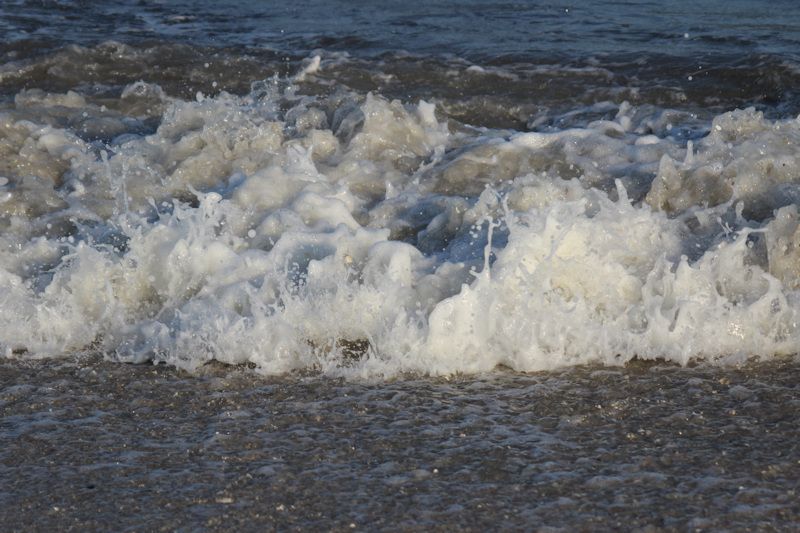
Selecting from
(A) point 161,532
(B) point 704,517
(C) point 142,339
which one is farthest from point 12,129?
(B) point 704,517

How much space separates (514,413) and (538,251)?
3.03 feet

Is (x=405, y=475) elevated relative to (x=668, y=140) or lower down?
lower down

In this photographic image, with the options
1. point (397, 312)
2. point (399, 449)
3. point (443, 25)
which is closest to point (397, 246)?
point (397, 312)

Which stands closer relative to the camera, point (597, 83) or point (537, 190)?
point (537, 190)

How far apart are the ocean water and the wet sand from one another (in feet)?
0.04

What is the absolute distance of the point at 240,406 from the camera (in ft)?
13.3

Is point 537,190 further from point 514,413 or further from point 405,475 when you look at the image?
point 405,475

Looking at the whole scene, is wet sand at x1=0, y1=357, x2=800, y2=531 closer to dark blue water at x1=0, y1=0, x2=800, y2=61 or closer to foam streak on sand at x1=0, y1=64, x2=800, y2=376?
foam streak on sand at x1=0, y1=64, x2=800, y2=376

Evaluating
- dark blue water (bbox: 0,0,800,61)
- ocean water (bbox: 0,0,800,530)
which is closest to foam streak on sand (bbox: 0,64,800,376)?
ocean water (bbox: 0,0,800,530)

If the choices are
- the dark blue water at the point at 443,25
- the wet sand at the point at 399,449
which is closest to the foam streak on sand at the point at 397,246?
the wet sand at the point at 399,449

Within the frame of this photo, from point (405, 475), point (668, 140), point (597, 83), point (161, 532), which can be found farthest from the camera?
point (597, 83)

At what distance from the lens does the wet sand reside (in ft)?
10.8

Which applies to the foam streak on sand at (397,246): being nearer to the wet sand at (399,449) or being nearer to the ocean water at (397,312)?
the ocean water at (397,312)

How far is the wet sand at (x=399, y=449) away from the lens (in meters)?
3.29
